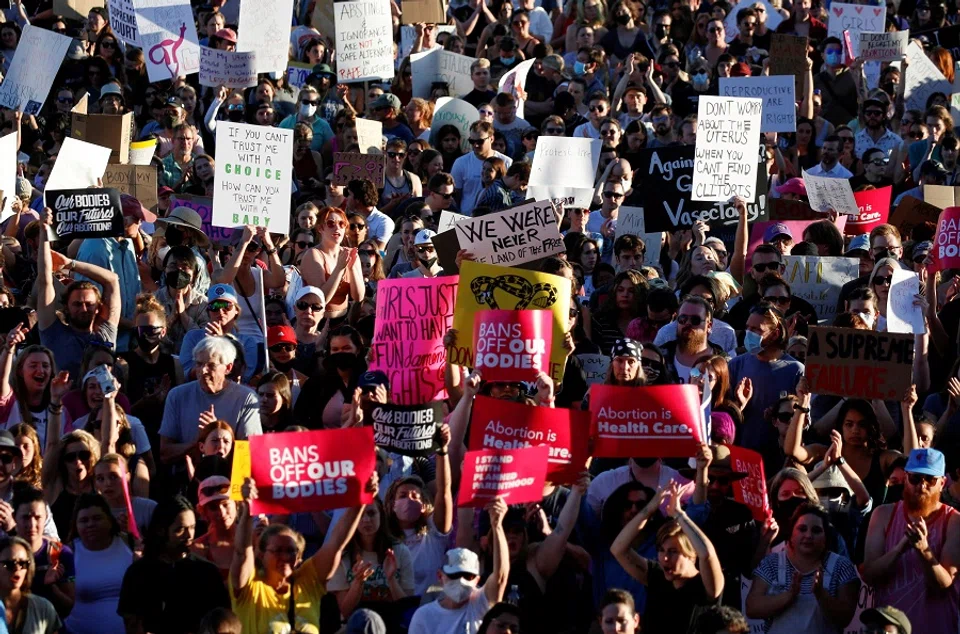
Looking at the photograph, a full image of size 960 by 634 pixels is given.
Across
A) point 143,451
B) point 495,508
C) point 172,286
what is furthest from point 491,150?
point 495,508

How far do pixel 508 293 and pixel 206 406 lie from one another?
1681 mm

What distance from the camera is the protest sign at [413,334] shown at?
10.6 metres

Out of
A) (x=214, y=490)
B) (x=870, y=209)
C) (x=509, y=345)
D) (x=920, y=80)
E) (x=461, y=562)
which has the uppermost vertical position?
(x=920, y=80)

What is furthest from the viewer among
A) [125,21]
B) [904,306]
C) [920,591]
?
[125,21]

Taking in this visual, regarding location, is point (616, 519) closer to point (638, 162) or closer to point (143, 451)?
point (143, 451)

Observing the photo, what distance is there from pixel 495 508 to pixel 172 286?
3.71 meters

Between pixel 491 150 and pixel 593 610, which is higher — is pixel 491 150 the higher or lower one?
the higher one

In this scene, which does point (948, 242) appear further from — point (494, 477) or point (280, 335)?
point (494, 477)

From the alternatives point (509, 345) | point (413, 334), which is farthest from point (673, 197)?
point (509, 345)

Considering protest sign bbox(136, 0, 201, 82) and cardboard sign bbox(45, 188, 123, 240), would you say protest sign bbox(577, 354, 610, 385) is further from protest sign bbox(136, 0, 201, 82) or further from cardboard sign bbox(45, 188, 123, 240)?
protest sign bbox(136, 0, 201, 82)

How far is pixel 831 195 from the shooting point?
47.0 feet

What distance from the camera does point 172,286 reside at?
1202cm

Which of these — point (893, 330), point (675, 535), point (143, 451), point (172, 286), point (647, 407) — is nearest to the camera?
point (675, 535)

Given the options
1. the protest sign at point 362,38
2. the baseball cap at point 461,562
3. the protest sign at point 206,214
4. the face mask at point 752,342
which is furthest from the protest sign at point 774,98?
the baseball cap at point 461,562
